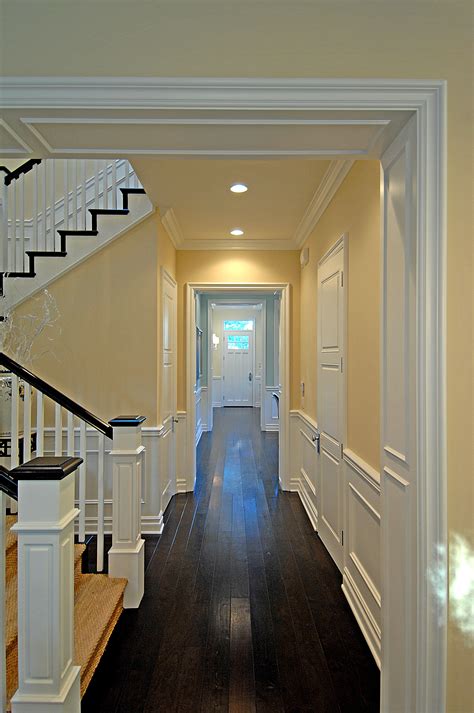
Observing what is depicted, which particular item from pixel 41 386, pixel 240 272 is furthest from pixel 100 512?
pixel 240 272

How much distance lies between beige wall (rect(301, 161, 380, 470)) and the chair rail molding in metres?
0.86

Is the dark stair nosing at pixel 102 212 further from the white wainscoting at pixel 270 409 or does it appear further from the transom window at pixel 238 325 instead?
the transom window at pixel 238 325

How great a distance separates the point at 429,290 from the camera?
1297mm

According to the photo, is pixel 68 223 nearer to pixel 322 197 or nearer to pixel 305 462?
pixel 322 197

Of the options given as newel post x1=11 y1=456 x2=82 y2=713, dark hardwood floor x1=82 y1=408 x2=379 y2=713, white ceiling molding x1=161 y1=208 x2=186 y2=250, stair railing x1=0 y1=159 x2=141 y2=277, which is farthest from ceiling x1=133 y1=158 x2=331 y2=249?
dark hardwood floor x1=82 y1=408 x2=379 y2=713

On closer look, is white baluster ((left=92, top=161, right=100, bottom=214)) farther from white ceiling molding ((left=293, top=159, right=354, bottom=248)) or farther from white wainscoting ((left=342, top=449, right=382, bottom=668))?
white wainscoting ((left=342, top=449, right=382, bottom=668))

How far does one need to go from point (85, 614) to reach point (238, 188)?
9.47ft

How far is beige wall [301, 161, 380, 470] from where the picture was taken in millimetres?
2207

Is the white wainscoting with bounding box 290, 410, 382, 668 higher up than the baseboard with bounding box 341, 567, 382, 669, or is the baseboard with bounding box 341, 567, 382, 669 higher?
the white wainscoting with bounding box 290, 410, 382, 668

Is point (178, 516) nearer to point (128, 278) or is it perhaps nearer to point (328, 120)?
point (128, 278)

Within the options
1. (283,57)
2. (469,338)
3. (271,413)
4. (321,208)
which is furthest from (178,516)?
(271,413)

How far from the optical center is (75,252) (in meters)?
3.56

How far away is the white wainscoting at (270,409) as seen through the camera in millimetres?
8523

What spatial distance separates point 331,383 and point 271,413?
17.9ft
